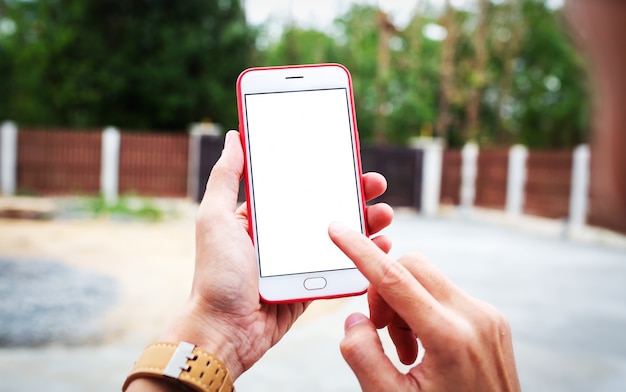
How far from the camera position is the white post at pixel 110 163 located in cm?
1276

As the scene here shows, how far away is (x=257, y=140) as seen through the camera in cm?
126

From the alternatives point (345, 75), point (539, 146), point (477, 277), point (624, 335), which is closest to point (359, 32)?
point (539, 146)

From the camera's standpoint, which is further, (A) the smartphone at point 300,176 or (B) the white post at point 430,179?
(B) the white post at point 430,179

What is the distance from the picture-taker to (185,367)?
36.7 inches

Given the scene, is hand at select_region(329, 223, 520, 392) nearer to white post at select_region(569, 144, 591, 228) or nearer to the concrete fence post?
white post at select_region(569, 144, 591, 228)

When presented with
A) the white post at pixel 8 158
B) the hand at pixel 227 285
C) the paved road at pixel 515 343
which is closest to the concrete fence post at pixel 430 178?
the paved road at pixel 515 343

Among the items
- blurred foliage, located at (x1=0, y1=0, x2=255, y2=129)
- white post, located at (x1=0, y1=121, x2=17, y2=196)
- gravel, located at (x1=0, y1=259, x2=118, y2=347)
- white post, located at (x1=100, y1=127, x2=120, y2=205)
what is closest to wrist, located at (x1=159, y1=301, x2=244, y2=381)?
gravel, located at (x1=0, y1=259, x2=118, y2=347)

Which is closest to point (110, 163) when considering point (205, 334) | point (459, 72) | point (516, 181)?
point (516, 181)

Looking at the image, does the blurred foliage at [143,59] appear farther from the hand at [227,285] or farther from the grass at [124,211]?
the hand at [227,285]

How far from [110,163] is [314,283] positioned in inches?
485

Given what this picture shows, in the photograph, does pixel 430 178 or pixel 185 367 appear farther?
pixel 430 178

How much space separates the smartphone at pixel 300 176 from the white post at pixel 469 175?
12493 mm

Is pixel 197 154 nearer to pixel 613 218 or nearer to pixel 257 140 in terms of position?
pixel 257 140

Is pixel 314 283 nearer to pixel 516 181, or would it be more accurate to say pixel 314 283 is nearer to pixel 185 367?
pixel 185 367
